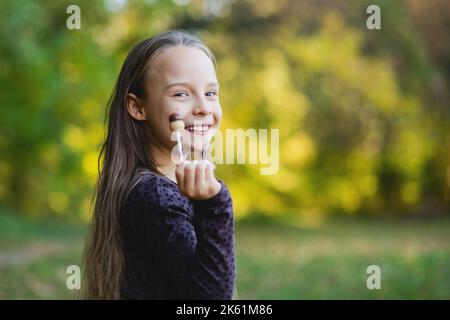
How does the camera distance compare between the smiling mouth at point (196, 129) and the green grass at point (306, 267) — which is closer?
the smiling mouth at point (196, 129)

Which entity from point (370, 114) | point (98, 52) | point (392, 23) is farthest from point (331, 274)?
point (370, 114)

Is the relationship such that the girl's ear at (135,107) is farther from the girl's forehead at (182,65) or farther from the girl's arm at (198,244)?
the girl's arm at (198,244)

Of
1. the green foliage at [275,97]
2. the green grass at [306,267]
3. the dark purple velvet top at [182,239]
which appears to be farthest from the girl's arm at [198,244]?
the green foliage at [275,97]

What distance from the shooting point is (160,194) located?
5.88 feet

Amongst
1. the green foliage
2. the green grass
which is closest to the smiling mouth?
the green grass

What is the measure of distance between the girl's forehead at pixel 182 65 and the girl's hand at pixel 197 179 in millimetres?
317

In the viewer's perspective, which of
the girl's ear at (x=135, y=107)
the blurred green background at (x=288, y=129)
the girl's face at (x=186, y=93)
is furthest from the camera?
the blurred green background at (x=288, y=129)

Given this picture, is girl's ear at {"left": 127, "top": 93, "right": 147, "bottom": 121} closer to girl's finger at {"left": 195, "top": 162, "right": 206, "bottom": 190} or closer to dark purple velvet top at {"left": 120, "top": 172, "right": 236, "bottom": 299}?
dark purple velvet top at {"left": 120, "top": 172, "right": 236, "bottom": 299}

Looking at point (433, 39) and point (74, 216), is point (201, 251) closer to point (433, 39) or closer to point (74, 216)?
point (433, 39)

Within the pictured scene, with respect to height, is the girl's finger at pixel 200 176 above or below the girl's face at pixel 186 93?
below

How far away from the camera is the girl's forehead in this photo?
1868mm

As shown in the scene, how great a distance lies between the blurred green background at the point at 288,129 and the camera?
7.55 m

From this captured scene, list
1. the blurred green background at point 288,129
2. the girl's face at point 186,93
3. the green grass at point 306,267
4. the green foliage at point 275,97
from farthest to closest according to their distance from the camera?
the green foliage at point 275,97 < the blurred green background at point 288,129 < the green grass at point 306,267 < the girl's face at point 186,93
